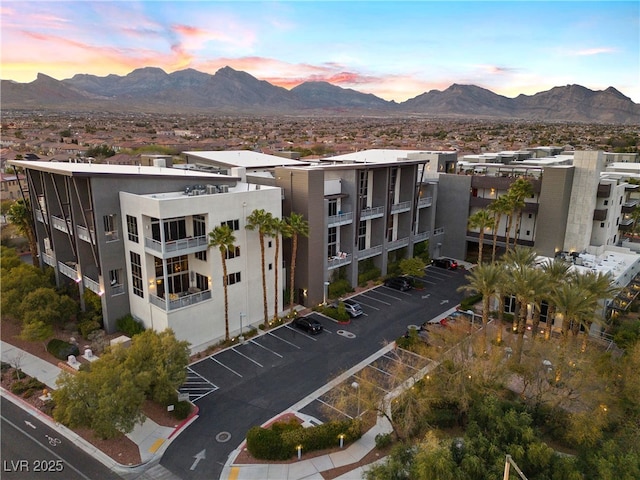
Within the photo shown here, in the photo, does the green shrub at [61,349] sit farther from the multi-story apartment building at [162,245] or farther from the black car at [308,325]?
the black car at [308,325]

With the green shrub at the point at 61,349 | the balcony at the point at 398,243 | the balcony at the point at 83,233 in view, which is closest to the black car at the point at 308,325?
the balcony at the point at 398,243

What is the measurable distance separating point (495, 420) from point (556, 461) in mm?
3047

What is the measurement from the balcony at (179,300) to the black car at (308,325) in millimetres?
8082

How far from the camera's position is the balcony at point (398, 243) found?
50.5 meters

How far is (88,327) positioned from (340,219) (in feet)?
80.2

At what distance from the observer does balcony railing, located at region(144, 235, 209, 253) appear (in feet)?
103

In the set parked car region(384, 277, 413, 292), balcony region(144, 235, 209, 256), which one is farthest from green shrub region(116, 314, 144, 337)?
parked car region(384, 277, 413, 292)

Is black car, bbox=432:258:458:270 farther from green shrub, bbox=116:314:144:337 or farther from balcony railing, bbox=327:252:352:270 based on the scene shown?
green shrub, bbox=116:314:144:337

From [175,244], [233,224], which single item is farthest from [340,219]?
[175,244]

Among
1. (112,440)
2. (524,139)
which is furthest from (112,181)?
(524,139)

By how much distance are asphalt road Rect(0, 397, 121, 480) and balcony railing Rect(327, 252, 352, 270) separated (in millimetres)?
26239

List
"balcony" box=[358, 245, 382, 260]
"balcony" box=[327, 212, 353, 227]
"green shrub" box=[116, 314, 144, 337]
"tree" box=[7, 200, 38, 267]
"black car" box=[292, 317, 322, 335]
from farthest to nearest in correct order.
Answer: "balcony" box=[358, 245, 382, 260]
"tree" box=[7, 200, 38, 267]
"balcony" box=[327, 212, 353, 227]
"black car" box=[292, 317, 322, 335]
"green shrub" box=[116, 314, 144, 337]

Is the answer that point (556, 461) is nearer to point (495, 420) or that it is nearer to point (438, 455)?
point (495, 420)

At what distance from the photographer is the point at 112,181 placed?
33.1 meters
